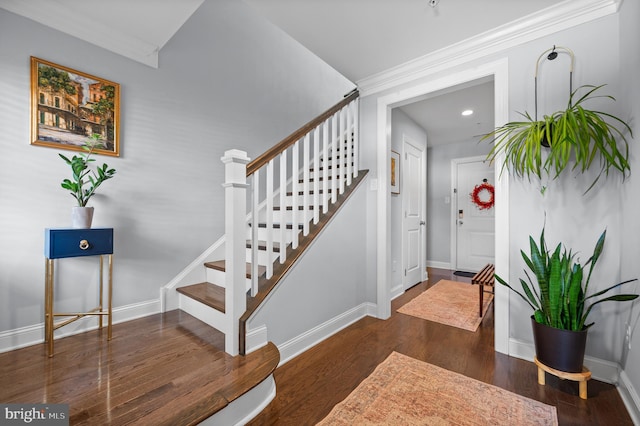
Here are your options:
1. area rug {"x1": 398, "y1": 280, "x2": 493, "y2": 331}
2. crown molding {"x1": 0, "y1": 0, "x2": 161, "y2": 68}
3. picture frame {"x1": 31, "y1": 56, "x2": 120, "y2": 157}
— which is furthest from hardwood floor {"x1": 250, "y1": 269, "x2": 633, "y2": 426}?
crown molding {"x1": 0, "y1": 0, "x2": 161, "y2": 68}

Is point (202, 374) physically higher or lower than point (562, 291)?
lower

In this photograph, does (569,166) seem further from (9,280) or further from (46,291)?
(9,280)

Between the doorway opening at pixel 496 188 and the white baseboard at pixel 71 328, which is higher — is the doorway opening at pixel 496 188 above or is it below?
above

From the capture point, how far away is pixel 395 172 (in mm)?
3434

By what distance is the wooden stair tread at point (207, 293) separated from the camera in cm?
195

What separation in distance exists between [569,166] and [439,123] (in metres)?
2.53

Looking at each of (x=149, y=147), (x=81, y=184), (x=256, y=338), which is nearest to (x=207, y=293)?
(x=256, y=338)

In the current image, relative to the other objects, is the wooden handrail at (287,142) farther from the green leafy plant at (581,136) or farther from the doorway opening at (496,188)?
the green leafy plant at (581,136)

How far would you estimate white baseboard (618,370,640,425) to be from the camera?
4.34 ft

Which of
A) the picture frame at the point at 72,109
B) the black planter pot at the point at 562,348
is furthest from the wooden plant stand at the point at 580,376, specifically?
the picture frame at the point at 72,109

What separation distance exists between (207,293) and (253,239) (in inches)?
33.8

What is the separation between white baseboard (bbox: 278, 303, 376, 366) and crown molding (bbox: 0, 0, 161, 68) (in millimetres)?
2481

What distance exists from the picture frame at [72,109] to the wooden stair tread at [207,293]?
1.21 meters

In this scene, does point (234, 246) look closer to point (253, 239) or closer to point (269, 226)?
point (253, 239)
